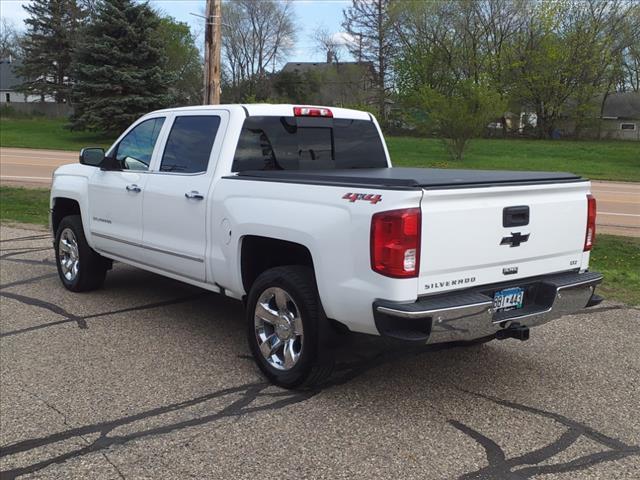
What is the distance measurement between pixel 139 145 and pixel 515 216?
3.63 metres

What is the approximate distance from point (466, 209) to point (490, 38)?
178 ft

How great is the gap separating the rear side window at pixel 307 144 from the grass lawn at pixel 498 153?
19.9 m

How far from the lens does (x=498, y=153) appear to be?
34844 millimetres

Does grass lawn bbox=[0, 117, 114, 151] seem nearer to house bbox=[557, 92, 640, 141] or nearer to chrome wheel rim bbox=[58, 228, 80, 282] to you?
chrome wheel rim bbox=[58, 228, 80, 282]

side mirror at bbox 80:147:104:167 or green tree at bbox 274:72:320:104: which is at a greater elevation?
green tree at bbox 274:72:320:104

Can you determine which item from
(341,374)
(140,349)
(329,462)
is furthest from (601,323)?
(140,349)

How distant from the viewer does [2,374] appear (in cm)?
470

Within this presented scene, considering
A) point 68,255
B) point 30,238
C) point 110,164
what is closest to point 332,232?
point 110,164

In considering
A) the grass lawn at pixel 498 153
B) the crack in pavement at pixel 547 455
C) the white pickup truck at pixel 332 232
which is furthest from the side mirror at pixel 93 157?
the grass lawn at pixel 498 153

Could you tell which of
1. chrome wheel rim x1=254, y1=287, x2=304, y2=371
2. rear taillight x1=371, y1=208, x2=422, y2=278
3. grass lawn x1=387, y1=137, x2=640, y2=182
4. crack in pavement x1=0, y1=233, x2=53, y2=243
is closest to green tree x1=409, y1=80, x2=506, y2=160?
grass lawn x1=387, y1=137, x2=640, y2=182

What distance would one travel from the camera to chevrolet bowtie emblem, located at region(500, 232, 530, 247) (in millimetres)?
4109

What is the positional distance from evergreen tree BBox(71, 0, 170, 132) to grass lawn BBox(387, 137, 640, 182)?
43.9 ft

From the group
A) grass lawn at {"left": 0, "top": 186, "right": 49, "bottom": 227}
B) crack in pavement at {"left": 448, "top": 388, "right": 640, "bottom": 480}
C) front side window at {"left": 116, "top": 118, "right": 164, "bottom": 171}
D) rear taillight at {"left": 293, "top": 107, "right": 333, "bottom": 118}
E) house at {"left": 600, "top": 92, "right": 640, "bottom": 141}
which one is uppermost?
house at {"left": 600, "top": 92, "right": 640, "bottom": 141}

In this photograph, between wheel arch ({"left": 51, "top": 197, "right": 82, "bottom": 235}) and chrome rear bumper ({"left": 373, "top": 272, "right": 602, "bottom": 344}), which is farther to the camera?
wheel arch ({"left": 51, "top": 197, "right": 82, "bottom": 235})
